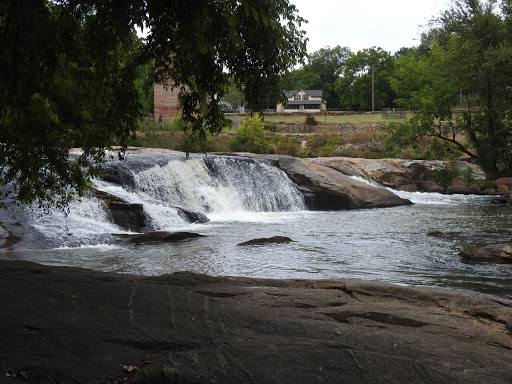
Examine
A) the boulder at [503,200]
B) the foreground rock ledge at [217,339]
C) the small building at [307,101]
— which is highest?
the small building at [307,101]

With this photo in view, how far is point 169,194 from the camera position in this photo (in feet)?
66.1

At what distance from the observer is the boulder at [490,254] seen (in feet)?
35.8

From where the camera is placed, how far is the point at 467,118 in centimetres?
3081

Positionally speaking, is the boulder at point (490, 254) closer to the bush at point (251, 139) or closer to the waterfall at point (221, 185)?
the waterfall at point (221, 185)

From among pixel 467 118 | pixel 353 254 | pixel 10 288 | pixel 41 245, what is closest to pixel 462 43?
pixel 467 118

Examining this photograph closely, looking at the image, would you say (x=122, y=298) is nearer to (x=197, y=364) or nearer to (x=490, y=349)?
(x=197, y=364)

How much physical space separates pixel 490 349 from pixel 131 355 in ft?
9.36

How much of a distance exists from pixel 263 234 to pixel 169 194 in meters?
5.85

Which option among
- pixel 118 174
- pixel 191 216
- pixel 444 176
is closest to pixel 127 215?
pixel 191 216

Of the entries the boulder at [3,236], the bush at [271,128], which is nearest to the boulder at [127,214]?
the boulder at [3,236]

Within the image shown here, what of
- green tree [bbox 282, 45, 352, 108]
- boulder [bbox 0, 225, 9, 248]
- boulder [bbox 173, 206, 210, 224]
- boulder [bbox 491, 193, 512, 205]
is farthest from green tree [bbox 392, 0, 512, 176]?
green tree [bbox 282, 45, 352, 108]

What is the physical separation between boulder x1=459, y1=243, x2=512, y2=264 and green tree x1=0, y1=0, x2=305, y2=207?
6.88m

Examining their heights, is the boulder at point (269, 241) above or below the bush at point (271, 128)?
below

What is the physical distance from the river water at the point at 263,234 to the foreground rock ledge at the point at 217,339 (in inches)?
164
